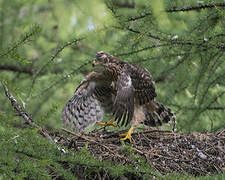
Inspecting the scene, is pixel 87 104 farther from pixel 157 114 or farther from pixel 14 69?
pixel 14 69

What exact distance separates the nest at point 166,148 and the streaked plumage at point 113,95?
36 centimetres

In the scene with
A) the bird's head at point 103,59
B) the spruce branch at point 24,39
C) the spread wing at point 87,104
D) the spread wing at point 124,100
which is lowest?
the spread wing at point 87,104

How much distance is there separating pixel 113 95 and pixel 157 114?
662mm

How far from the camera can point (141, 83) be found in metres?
4.53

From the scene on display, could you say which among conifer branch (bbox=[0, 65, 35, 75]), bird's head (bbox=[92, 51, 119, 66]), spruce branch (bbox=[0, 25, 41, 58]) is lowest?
conifer branch (bbox=[0, 65, 35, 75])

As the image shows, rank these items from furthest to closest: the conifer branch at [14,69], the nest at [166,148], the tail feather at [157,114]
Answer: the conifer branch at [14,69], the tail feather at [157,114], the nest at [166,148]

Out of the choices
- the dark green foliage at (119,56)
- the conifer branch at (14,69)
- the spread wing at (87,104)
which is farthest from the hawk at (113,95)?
the conifer branch at (14,69)

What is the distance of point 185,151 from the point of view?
4133 mm

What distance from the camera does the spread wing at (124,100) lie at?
406 cm

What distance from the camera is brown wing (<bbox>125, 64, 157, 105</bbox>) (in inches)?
176

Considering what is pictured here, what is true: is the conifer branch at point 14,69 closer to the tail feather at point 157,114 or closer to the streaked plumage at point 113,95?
the streaked plumage at point 113,95

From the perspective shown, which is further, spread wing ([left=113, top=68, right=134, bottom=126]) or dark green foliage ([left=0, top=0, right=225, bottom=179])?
spread wing ([left=113, top=68, right=134, bottom=126])

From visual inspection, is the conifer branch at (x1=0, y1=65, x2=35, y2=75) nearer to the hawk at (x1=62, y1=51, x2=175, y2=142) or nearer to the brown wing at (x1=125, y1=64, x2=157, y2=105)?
the hawk at (x1=62, y1=51, x2=175, y2=142)

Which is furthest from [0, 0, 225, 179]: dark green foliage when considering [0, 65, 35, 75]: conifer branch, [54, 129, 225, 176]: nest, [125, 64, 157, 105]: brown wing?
[54, 129, 225, 176]: nest
